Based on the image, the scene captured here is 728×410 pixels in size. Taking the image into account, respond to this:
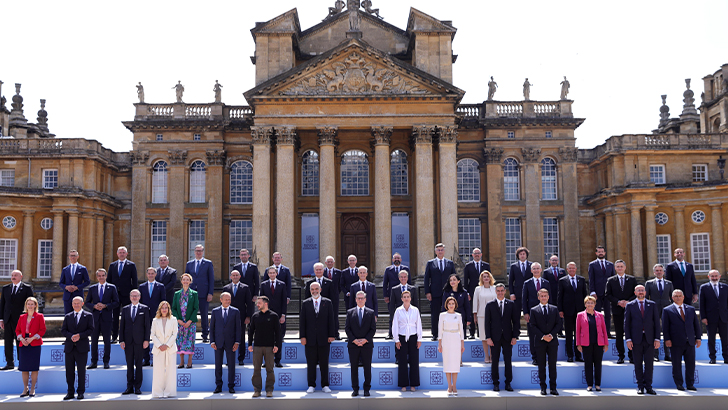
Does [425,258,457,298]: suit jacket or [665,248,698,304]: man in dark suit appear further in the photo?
[425,258,457,298]: suit jacket

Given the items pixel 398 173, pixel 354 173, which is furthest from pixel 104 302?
pixel 398 173

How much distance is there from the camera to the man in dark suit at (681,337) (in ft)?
40.1

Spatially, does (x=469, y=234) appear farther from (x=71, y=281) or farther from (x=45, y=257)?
(x=71, y=281)

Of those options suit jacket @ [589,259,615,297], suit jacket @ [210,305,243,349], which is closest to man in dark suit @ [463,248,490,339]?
suit jacket @ [589,259,615,297]

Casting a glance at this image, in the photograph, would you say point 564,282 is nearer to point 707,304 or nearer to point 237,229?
point 707,304

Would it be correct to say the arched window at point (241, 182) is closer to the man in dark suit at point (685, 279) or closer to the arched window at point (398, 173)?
the arched window at point (398, 173)

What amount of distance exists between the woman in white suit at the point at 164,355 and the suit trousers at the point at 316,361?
2.53 m

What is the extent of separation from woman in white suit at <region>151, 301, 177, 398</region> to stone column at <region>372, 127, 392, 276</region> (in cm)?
1640

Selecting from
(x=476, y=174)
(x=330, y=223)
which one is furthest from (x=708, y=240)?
(x=330, y=223)

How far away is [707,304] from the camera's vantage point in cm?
1374

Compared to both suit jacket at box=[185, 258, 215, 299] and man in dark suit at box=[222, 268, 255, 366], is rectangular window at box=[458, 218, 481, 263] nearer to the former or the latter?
suit jacket at box=[185, 258, 215, 299]

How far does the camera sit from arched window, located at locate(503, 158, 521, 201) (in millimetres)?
34625

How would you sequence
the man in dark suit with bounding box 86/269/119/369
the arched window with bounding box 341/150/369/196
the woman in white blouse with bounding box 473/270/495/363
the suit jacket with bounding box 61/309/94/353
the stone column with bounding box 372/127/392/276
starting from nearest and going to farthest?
the suit jacket with bounding box 61/309/94/353 → the man in dark suit with bounding box 86/269/119/369 → the woman in white blouse with bounding box 473/270/495/363 → the stone column with bounding box 372/127/392/276 → the arched window with bounding box 341/150/369/196

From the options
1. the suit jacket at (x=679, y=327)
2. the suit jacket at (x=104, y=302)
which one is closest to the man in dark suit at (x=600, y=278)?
the suit jacket at (x=679, y=327)
